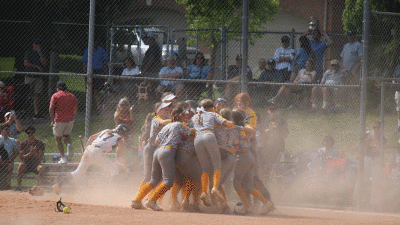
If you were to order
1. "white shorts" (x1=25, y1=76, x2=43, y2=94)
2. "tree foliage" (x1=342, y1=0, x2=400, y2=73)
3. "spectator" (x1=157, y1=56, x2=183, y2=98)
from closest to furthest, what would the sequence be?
1. "tree foliage" (x1=342, y1=0, x2=400, y2=73)
2. "spectator" (x1=157, y1=56, x2=183, y2=98)
3. "white shorts" (x1=25, y1=76, x2=43, y2=94)

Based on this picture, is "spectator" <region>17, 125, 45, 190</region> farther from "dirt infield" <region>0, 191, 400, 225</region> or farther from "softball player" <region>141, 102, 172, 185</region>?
"softball player" <region>141, 102, 172, 185</region>

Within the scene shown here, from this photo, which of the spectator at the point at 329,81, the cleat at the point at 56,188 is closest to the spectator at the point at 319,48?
the spectator at the point at 329,81

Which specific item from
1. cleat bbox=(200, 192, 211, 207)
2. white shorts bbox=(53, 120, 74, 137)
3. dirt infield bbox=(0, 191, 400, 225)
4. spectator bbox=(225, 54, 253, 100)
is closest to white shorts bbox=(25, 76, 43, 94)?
white shorts bbox=(53, 120, 74, 137)

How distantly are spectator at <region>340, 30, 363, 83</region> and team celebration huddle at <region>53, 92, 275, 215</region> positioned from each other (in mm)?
3298

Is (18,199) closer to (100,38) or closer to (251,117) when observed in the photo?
(251,117)

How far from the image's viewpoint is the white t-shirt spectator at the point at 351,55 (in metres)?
11.1

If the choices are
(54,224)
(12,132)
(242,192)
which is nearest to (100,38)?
(12,132)

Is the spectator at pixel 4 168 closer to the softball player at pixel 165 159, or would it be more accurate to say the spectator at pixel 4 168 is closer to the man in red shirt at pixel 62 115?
the man in red shirt at pixel 62 115

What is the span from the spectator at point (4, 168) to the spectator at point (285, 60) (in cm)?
553

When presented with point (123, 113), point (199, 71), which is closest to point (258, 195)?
point (123, 113)

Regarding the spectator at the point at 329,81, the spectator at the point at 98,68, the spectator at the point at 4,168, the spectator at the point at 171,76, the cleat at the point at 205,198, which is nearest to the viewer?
the cleat at the point at 205,198

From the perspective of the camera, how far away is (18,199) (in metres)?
8.62

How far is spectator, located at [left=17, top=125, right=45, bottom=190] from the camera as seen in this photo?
33.3 feet

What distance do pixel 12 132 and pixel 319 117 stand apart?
5953 millimetres
